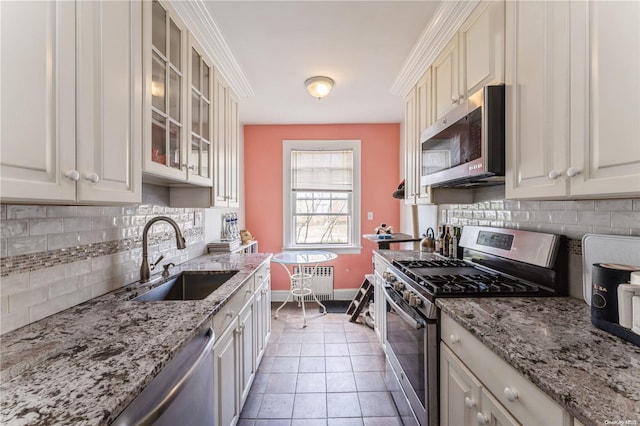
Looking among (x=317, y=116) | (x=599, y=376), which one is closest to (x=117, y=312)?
(x=599, y=376)

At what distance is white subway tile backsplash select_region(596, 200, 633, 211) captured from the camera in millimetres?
1097

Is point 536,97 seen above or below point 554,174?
above

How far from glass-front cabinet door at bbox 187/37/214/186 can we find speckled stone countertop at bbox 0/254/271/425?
84cm

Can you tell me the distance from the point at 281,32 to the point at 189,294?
193 centimetres

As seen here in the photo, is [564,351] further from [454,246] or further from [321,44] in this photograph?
[321,44]

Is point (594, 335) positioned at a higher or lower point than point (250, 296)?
higher

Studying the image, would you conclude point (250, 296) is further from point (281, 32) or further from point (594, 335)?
point (281, 32)

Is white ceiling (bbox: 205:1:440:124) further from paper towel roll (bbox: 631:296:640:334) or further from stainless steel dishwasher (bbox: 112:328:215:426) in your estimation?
Result: stainless steel dishwasher (bbox: 112:328:215:426)

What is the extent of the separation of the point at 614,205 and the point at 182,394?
5.86ft

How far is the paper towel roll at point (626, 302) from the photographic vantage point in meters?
0.85

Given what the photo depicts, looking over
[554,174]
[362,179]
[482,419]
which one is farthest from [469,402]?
[362,179]

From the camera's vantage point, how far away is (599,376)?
0.70m

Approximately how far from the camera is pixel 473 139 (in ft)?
4.77

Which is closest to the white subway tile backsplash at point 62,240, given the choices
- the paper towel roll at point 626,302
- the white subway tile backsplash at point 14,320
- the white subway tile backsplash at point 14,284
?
the white subway tile backsplash at point 14,284
